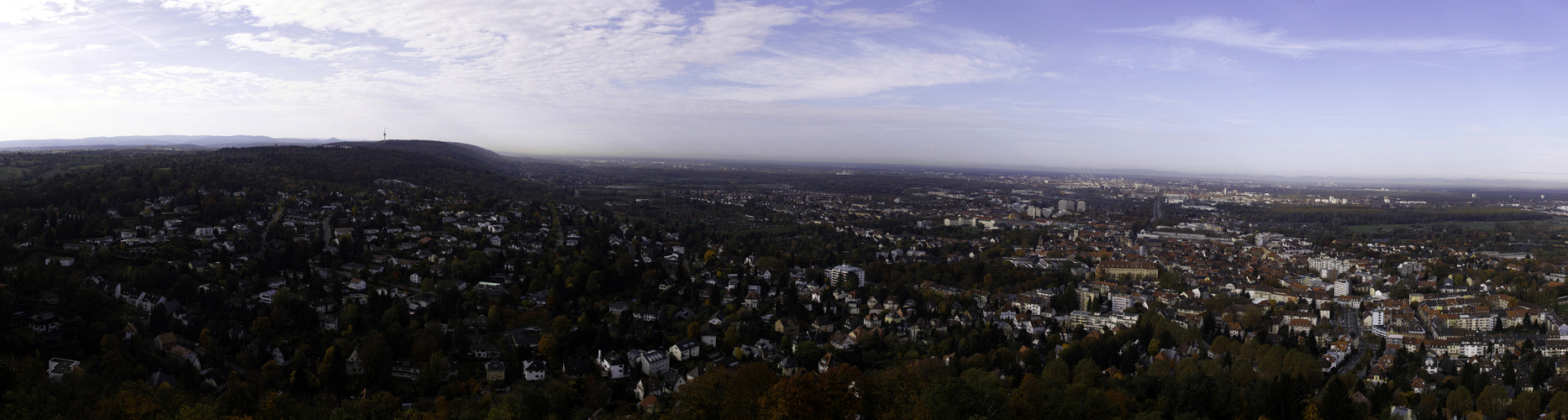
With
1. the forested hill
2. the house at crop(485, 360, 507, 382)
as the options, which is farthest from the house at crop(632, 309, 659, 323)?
the forested hill

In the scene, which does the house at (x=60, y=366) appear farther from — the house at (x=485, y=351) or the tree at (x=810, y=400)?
the tree at (x=810, y=400)

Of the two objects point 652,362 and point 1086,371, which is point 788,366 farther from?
point 1086,371

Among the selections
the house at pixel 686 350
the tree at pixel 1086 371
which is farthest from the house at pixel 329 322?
the tree at pixel 1086 371

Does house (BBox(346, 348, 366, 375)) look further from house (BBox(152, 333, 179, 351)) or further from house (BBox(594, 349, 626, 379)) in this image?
house (BBox(594, 349, 626, 379))

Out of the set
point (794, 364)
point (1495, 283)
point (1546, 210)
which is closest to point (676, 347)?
point (794, 364)

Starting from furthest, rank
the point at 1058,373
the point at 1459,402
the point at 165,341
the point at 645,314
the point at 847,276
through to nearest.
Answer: the point at 847,276 < the point at 645,314 < the point at 1058,373 < the point at 165,341 < the point at 1459,402

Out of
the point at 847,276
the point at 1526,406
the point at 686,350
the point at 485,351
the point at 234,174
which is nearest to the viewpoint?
the point at 1526,406

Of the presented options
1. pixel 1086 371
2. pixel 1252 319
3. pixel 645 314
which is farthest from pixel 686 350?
pixel 1252 319

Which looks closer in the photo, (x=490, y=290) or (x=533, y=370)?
(x=533, y=370)
